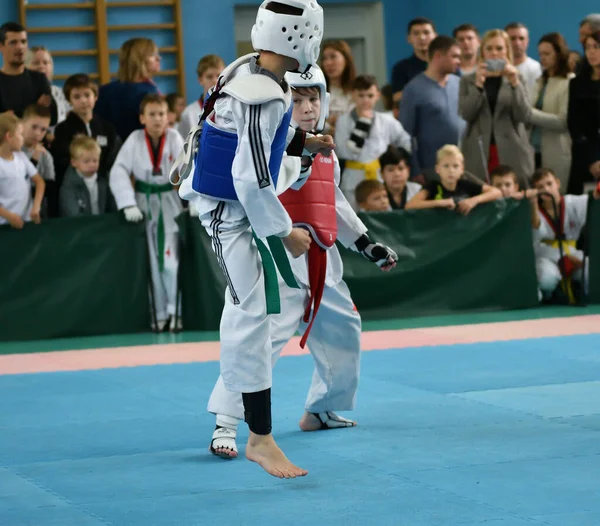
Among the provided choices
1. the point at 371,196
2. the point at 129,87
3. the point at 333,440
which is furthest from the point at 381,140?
the point at 333,440

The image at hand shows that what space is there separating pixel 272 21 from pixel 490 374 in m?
2.81

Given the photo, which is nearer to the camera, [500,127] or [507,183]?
[507,183]

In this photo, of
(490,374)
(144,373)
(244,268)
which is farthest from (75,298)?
(244,268)

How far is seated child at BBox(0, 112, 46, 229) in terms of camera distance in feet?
26.7

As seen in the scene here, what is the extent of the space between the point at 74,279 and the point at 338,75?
8.90 feet

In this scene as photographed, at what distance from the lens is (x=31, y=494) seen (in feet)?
12.9

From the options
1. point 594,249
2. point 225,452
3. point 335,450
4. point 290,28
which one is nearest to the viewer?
point 290,28

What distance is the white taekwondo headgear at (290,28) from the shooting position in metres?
4.01

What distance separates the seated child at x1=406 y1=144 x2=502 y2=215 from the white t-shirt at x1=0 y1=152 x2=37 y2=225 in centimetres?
284

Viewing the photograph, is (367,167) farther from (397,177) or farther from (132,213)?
(132,213)

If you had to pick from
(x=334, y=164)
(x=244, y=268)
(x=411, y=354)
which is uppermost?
(x=334, y=164)

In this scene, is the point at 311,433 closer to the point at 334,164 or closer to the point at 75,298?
the point at 334,164

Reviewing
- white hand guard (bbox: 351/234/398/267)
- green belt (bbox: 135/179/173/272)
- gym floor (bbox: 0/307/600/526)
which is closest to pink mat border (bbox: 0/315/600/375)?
gym floor (bbox: 0/307/600/526)

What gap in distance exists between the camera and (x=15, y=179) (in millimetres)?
8188
